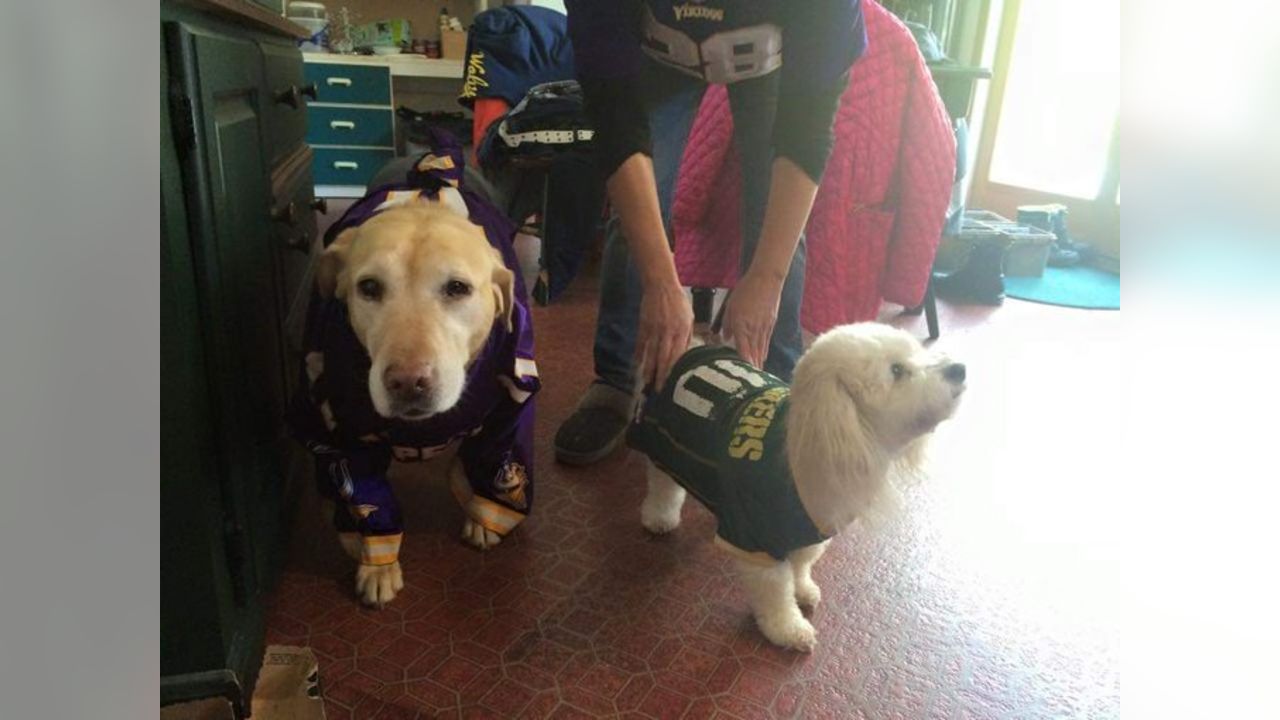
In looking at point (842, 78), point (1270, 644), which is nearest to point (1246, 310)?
point (1270, 644)

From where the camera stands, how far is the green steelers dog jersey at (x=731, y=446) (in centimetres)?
114

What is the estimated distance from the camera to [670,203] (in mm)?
1775

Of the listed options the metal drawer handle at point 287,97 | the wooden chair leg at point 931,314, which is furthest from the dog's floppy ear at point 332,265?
the wooden chair leg at point 931,314

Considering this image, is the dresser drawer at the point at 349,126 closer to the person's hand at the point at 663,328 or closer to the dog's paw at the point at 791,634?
the person's hand at the point at 663,328

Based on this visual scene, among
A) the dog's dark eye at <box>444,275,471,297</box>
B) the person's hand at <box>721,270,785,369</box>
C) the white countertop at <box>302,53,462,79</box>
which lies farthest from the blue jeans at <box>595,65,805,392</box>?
the white countertop at <box>302,53,462,79</box>

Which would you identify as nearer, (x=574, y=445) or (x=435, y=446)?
(x=435, y=446)

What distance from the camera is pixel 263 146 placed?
118cm

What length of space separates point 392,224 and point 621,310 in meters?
0.75

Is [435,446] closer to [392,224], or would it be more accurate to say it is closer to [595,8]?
[392,224]

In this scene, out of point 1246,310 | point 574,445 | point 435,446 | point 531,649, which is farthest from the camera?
point 574,445

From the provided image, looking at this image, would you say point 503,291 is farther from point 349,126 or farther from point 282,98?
point 349,126

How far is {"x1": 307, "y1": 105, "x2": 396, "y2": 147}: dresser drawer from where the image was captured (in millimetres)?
4398

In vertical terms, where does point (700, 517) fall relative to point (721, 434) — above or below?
below

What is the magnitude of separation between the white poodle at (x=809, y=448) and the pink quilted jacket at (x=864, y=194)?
3.35ft
